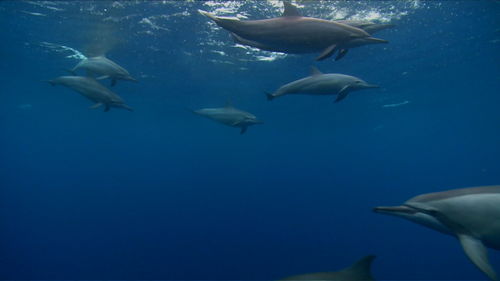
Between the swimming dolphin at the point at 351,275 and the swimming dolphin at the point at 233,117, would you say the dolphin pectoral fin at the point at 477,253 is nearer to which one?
the swimming dolphin at the point at 351,275

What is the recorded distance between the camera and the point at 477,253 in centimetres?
325

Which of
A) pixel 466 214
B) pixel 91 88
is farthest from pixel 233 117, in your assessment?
pixel 466 214

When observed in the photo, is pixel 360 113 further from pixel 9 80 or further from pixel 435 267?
pixel 9 80

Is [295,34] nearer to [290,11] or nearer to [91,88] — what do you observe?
[290,11]

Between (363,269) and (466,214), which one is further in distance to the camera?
(363,269)

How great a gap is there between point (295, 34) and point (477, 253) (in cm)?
316

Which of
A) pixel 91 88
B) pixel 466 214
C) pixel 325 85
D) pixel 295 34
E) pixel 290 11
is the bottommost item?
pixel 91 88

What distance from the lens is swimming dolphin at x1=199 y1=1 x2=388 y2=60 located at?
390cm

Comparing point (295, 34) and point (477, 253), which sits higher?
point (295, 34)

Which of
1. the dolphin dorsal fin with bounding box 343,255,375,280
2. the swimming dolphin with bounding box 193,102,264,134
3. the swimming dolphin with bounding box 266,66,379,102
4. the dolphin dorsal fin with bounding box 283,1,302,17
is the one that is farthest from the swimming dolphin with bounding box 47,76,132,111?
the dolphin dorsal fin with bounding box 343,255,375,280

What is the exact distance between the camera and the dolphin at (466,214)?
3.40 meters

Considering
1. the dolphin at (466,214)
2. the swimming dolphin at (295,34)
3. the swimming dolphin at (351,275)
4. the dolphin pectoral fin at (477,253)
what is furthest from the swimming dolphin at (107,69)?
the dolphin pectoral fin at (477,253)

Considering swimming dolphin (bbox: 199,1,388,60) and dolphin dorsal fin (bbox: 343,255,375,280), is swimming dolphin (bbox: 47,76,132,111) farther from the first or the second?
dolphin dorsal fin (bbox: 343,255,375,280)

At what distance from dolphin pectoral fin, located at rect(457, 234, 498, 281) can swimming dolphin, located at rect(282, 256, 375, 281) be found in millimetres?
1029
